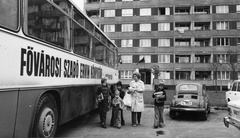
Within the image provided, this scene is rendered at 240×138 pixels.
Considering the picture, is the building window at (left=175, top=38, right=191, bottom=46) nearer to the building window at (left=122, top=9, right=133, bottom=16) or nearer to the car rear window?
the building window at (left=122, top=9, right=133, bottom=16)

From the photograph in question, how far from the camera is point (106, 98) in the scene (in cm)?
780

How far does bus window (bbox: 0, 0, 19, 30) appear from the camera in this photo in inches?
134

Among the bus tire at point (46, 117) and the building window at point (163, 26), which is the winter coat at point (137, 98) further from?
the building window at point (163, 26)

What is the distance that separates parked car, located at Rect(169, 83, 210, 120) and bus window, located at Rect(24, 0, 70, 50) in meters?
5.67

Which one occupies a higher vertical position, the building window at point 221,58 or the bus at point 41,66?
the building window at point 221,58

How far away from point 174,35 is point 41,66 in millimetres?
38923

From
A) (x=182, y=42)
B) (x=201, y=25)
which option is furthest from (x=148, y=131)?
(x=201, y=25)

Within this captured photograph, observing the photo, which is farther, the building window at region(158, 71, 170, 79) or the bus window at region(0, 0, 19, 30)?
the building window at region(158, 71, 170, 79)

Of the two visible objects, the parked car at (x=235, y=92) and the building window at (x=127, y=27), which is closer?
the parked car at (x=235, y=92)

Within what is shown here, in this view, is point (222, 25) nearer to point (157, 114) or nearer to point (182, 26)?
point (182, 26)

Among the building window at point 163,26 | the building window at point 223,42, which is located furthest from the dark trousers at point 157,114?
the building window at point 223,42

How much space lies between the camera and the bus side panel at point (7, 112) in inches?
130

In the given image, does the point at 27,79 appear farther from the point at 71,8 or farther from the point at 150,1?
the point at 150,1

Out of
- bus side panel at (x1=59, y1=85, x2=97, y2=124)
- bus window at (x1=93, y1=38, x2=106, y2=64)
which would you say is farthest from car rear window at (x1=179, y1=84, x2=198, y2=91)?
bus side panel at (x1=59, y1=85, x2=97, y2=124)
